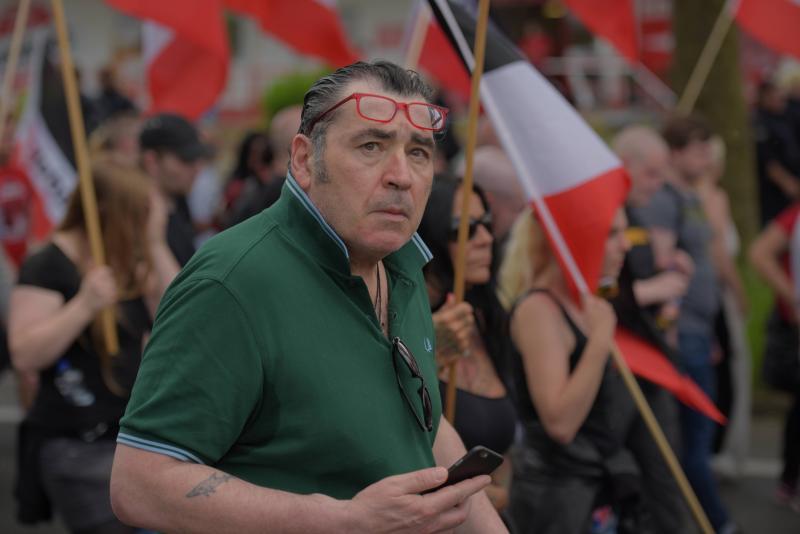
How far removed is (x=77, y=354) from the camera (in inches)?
167

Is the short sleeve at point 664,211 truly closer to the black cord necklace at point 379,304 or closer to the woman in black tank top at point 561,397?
the woman in black tank top at point 561,397

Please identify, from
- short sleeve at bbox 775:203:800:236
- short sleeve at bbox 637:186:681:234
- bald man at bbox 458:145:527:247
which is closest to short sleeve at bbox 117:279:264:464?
bald man at bbox 458:145:527:247

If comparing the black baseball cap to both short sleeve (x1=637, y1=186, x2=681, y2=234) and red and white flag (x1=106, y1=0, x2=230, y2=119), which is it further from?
short sleeve (x1=637, y1=186, x2=681, y2=234)

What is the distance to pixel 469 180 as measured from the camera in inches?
133

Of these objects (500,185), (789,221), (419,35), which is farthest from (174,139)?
(789,221)

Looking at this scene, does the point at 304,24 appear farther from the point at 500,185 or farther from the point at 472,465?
the point at 472,465

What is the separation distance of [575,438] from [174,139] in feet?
8.77

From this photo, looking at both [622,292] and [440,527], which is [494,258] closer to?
[622,292]

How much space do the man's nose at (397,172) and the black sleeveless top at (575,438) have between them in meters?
1.89

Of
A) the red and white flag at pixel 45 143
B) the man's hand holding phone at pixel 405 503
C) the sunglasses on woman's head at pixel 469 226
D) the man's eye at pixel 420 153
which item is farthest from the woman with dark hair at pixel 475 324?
the red and white flag at pixel 45 143

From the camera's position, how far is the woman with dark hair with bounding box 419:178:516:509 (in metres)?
3.58

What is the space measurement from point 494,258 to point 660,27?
18961mm

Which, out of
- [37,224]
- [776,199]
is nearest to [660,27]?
[776,199]

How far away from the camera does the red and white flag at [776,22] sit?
258 inches
